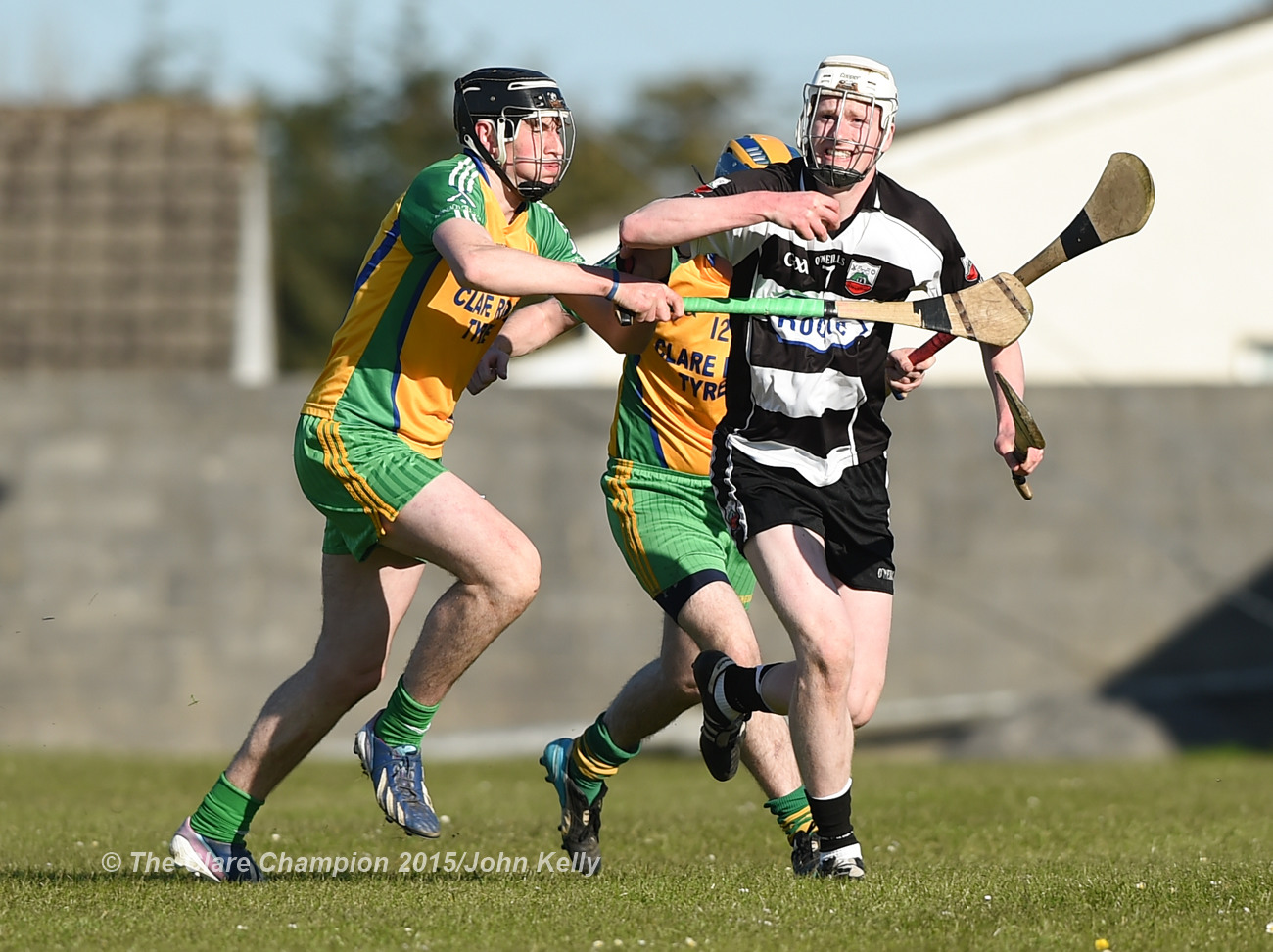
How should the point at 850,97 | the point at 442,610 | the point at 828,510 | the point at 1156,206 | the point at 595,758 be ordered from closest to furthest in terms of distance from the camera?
the point at 850,97 → the point at 828,510 → the point at 442,610 → the point at 595,758 → the point at 1156,206

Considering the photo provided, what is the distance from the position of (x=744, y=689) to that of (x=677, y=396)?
4.23 feet

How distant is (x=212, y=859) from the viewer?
5816 mm

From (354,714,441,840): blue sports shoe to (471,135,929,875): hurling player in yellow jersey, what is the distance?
784 millimetres

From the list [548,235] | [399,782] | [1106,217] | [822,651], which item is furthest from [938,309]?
[399,782]

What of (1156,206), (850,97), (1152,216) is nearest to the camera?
(850,97)

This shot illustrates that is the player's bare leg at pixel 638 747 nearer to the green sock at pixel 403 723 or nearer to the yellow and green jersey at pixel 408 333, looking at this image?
the green sock at pixel 403 723

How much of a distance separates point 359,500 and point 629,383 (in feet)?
4.32

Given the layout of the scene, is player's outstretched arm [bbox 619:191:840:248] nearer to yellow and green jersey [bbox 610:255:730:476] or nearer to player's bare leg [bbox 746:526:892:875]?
player's bare leg [bbox 746:526:892:875]

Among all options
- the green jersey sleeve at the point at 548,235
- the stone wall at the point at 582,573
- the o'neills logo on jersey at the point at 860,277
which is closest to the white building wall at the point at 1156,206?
the stone wall at the point at 582,573

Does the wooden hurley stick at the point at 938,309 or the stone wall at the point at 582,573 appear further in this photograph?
the stone wall at the point at 582,573

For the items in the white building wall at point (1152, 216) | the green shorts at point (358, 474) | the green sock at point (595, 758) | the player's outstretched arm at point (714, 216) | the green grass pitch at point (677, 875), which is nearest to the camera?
the green grass pitch at point (677, 875)

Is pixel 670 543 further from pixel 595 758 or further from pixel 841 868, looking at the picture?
pixel 841 868

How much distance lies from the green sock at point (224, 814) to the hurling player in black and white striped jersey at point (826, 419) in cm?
159

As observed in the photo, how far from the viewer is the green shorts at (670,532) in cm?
Answer: 597
